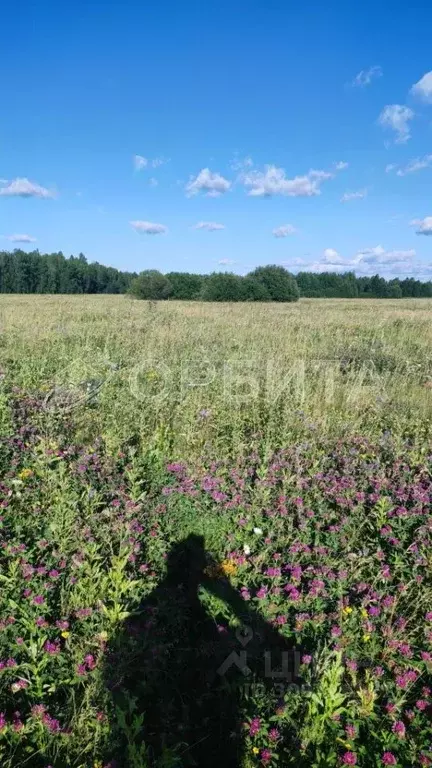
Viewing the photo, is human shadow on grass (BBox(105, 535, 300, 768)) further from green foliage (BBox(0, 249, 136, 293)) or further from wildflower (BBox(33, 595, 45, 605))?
green foliage (BBox(0, 249, 136, 293))

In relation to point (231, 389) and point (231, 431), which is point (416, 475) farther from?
point (231, 389)

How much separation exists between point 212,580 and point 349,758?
1.22 meters

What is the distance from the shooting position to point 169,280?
71875 mm

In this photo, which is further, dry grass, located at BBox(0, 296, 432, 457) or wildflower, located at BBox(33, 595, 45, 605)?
dry grass, located at BBox(0, 296, 432, 457)

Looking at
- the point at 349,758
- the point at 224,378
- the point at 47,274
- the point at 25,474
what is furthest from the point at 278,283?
the point at 47,274

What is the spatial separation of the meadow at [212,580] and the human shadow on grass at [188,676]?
10 mm

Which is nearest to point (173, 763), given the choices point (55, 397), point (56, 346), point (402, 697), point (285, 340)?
point (402, 697)

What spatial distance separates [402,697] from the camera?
83.7 inches

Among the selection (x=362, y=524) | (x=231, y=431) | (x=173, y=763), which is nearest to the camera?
(x=173, y=763)

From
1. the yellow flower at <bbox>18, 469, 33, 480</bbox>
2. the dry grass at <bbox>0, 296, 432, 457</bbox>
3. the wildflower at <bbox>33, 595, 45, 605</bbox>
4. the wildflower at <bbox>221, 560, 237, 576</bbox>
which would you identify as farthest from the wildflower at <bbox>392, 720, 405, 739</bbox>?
the yellow flower at <bbox>18, 469, 33, 480</bbox>

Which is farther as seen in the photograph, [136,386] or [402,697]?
[136,386]

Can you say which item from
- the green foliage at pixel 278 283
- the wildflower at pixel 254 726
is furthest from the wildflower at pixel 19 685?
the green foliage at pixel 278 283

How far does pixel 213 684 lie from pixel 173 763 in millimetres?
471

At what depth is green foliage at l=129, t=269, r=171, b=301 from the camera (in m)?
57.2
